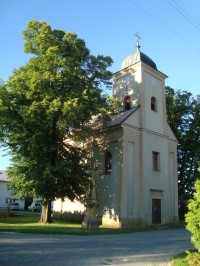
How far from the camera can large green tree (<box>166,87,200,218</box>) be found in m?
36.3

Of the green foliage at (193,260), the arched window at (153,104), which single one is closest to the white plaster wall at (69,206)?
the arched window at (153,104)

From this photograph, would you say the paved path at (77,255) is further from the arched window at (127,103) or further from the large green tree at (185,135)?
the large green tree at (185,135)

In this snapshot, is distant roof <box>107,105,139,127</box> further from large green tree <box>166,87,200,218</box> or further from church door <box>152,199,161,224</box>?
large green tree <box>166,87,200,218</box>

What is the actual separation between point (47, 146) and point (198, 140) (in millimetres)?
19813

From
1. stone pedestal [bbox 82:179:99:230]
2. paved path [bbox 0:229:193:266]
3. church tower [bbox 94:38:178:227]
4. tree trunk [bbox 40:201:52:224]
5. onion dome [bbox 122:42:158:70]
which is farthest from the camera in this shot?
onion dome [bbox 122:42:158:70]

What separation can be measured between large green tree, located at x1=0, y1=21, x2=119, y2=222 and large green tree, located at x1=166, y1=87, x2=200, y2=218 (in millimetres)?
14401

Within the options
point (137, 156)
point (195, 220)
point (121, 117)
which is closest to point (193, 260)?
point (195, 220)

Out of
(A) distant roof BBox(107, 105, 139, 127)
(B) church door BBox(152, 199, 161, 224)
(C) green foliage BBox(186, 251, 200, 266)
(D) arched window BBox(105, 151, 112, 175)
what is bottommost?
(C) green foliage BBox(186, 251, 200, 266)

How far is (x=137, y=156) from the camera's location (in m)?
27.2

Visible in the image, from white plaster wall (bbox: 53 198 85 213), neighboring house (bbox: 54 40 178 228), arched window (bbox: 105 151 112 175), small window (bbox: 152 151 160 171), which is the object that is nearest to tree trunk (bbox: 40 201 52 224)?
neighboring house (bbox: 54 40 178 228)

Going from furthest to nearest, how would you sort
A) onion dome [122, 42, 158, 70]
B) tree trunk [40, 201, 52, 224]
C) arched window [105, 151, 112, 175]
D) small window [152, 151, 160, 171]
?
onion dome [122, 42, 158, 70] → small window [152, 151, 160, 171] → arched window [105, 151, 112, 175] → tree trunk [40, 201, 52, 224]

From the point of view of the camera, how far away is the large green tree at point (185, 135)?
36.3 m

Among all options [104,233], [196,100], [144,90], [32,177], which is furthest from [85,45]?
[196,100]

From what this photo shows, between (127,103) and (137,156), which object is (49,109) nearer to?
(137,156)
